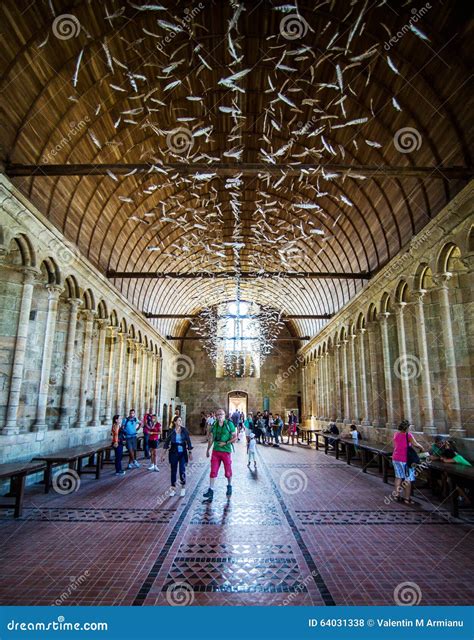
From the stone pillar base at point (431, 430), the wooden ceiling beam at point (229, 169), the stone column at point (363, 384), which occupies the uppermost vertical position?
the wooden ceiling beam at point (229, 169)

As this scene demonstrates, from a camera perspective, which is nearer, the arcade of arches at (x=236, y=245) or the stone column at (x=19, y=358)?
the arcade of arches at (x=236, y=245)

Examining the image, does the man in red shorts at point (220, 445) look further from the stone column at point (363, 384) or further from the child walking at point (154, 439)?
the stone column at point (363, 384)

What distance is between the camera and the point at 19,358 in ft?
30.0

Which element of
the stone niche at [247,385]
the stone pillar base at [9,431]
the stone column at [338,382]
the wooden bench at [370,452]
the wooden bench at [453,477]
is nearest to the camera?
the wooden bench at [453,477]

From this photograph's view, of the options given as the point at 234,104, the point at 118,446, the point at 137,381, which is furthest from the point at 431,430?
the point at 137,381

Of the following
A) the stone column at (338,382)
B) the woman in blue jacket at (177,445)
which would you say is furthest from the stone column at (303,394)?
the woman in blue jacket at (177,445)

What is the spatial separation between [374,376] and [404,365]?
2903 millimetres

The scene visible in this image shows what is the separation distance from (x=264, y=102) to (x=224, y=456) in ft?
31.6

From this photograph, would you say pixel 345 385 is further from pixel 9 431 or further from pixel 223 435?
pixel 9 431

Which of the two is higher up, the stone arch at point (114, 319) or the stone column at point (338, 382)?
the stone arch at point (114, 319)

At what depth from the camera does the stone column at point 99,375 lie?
47.1ft

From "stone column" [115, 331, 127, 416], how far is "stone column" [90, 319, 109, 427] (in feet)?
6.76

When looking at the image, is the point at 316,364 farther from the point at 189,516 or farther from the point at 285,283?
the point at 189,516

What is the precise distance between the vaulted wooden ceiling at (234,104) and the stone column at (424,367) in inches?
81.1
